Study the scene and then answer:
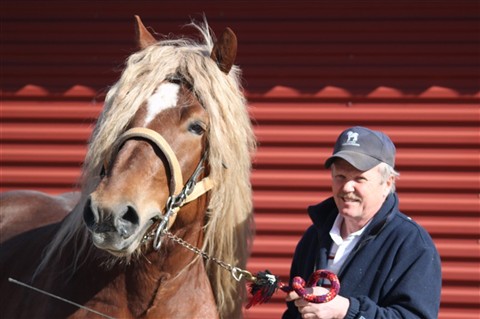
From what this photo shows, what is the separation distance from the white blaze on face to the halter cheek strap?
93 millimetres

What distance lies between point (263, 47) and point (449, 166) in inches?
64.2

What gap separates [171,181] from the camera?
116 inches

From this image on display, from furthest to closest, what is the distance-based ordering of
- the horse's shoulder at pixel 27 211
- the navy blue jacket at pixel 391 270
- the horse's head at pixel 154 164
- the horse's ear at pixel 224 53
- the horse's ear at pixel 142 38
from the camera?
the horse's shoulder at pixel 27 211 → the horse's ear at pixel 142 38 → the horse's ear at pixel 224 53 → the navy blue jacket at pixel 391 270 → the horse's head at pixel 154 164

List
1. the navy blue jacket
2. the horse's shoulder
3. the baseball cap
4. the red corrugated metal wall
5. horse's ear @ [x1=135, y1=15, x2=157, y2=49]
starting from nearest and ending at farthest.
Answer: the navy blue jacket, the baseball cap, horse's ear @ [x1=135, y1=15, x2=157, y2=49], the horse's shoulder, the red corrugated metal wall

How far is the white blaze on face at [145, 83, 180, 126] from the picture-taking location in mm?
3006

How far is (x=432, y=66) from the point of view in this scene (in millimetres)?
6059

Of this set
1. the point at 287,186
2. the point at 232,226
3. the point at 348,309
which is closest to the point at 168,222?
the point at 232,226

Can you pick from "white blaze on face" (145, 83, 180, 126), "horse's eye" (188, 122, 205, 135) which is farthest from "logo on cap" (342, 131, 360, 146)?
"white blaze on face" (145, 83, 180, 126)

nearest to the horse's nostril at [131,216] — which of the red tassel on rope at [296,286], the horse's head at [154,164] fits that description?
the horse's head at [154,164]

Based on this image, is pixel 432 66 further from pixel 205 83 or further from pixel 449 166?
pixel 205 83

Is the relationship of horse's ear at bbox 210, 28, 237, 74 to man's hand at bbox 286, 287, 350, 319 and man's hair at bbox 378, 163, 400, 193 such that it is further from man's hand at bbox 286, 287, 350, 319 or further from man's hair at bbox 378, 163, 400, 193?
man's hand at bbox 286, 287, 350, 319

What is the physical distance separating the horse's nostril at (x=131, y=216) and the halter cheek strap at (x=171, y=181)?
0.16 metres

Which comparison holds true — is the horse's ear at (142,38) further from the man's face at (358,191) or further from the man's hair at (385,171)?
the man's hair at (385,171)

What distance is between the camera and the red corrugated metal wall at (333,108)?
5992 mm
